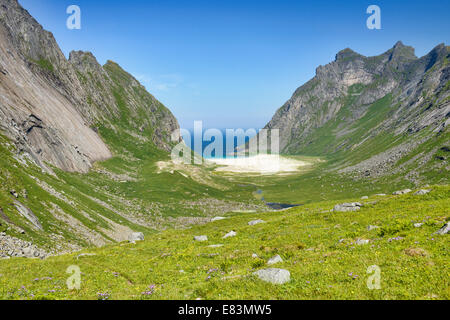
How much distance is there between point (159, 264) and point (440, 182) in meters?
136

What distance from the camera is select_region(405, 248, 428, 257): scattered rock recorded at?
15798mm

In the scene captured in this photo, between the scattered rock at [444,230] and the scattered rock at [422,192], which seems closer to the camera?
the scattered rock at [444,230]

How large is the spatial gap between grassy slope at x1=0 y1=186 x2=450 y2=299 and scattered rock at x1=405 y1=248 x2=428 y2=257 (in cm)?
15

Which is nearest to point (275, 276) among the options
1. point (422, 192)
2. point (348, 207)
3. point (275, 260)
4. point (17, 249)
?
point (275, 260)

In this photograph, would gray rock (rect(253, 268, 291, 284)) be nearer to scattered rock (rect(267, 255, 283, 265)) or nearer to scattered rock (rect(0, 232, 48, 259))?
scattered rock (rect(267, 255, 283, 265))

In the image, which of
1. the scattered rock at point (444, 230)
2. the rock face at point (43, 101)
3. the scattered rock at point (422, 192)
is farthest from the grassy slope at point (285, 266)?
the rock face at point (43, 101)

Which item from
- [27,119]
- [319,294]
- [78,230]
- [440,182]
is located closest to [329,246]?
→ [319,294]

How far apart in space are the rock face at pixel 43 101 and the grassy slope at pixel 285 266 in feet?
198

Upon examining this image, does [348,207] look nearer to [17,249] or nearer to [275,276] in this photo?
[275,276]

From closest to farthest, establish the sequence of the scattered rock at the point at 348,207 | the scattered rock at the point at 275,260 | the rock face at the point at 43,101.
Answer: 1. the scattered rock at the point at 275,260
2. the scattered rock at the point at 348,207
3. the rock face at the point at 43,101

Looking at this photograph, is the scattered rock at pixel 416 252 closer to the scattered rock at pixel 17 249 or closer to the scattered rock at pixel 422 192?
the scattered rock at pixel 422 192

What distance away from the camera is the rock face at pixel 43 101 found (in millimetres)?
90625

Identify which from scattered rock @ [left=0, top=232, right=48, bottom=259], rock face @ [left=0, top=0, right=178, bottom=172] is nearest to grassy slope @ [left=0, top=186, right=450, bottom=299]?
scattered rock @ [left=0, top=232, right=48, bottom=259]
